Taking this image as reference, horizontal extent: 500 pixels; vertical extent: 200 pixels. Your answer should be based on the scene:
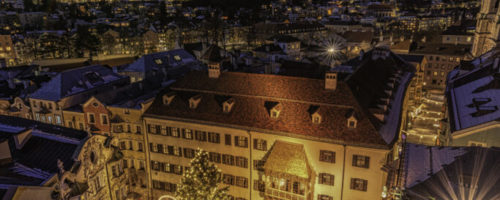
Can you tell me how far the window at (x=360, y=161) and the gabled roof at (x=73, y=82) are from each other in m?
49.8

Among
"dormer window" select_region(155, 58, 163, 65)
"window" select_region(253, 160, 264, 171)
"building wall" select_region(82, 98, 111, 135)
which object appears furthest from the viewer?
"dormer window" select_region(155, 58, 163, 65)

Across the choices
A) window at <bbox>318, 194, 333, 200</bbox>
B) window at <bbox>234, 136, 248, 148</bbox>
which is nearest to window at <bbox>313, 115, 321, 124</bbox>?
window at <bbox>318, 194, 333, 200</bbox>

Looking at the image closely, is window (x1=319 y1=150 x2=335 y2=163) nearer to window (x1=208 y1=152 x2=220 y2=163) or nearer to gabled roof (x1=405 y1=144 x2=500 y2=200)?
gabled roof (x1=405 y1=144 x2=500 y2=200)

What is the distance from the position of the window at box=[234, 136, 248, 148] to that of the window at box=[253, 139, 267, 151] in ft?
4.16

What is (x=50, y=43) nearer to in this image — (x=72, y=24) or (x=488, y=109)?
(x=72, y=24)

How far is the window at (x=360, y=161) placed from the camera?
35.7m

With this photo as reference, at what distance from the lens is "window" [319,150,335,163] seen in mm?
37312

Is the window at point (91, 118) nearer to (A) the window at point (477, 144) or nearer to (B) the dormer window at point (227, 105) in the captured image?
(B) the dormer window at point (227, 105)

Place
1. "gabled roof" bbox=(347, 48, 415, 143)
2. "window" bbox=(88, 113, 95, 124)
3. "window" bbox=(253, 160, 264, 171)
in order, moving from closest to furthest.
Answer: "window" bbox=(253, 160, 264, 171), "gabled roof" bbox=(347, 48, 415, 143), "window" bbox=(88, 113, 95, 124)

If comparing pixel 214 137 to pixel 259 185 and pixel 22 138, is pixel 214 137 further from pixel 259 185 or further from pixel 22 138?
pixel 22 138

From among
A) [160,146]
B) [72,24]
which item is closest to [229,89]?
[160,146]

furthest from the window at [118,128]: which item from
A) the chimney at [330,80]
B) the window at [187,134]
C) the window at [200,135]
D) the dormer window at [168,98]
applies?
the chimney at [330,80]

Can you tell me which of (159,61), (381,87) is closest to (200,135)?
(381,87)

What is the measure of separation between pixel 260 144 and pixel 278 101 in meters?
6.08
